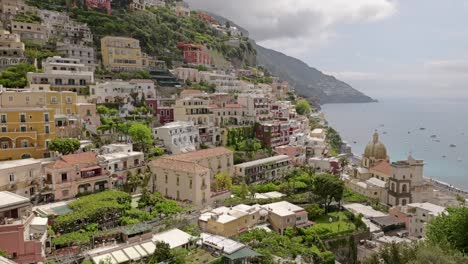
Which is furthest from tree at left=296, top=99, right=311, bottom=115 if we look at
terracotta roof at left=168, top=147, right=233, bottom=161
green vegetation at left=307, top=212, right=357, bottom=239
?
green vegetation at left=307, top=212, right=357, bottom=239

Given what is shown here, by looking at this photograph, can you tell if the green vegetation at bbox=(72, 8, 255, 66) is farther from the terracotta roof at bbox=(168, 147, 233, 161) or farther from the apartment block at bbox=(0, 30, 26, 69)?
the terracotta roof at bbox=(168, 147, 233, 161)

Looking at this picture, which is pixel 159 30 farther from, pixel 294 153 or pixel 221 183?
pixel 221 183

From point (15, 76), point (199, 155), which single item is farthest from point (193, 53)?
point (199, 155)

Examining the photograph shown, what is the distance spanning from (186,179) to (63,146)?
12.1 m

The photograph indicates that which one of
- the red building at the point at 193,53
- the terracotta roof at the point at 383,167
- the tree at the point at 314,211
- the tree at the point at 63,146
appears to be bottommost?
the tree at the point at 314,211

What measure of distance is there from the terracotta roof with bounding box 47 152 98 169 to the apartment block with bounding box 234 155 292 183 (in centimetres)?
1673

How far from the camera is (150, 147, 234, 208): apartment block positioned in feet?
117

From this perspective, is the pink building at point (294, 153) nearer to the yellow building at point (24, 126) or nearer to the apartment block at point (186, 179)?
the apartment block at point (186, 179)

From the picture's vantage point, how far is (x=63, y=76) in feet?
159

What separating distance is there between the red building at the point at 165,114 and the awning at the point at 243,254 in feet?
94.9

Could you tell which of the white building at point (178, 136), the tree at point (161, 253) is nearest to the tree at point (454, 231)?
the tree at point (161, 253)

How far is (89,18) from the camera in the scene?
71750 mm

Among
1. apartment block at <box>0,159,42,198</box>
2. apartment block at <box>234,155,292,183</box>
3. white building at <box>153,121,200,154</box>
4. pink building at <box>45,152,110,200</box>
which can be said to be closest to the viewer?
apartment block at <box>0,159,42,198</box>

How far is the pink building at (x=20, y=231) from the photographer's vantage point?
22.7m
